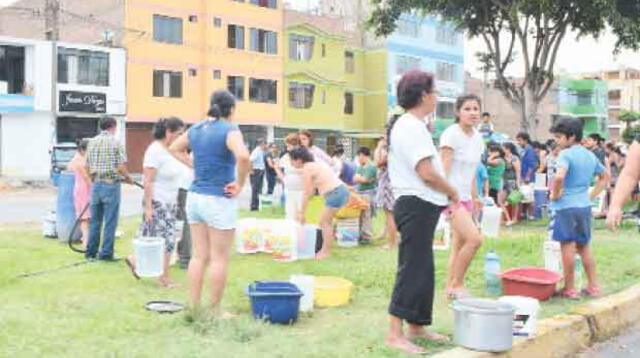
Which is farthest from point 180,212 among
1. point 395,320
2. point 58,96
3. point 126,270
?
point 58,96

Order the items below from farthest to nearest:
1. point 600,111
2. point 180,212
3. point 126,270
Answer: point 600,111 < point 180,212 < point 126,270

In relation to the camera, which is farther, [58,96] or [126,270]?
[58,96]

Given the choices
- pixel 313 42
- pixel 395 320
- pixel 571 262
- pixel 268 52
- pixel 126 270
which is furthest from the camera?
pixel 313 42

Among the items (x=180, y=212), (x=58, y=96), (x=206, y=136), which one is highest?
(x=58, y=96)

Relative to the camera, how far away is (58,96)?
3484 centimetres

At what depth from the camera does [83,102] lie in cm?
3569

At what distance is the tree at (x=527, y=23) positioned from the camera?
2052cm

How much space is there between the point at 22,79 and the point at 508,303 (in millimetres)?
33587

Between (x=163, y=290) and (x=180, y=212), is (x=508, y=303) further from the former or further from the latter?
(x=180, y=212)

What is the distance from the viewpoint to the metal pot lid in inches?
197

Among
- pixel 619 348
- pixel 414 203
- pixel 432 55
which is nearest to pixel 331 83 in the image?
pixel 432 55

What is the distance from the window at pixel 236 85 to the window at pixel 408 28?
13.8 metres

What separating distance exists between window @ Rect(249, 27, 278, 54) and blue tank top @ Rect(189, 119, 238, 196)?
124ft

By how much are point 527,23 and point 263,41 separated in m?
23.9
